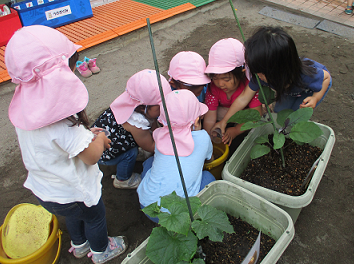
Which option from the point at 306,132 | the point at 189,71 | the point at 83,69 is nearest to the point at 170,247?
the point at 306,132

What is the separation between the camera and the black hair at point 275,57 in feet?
4.09

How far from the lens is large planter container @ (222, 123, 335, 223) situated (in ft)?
3.93

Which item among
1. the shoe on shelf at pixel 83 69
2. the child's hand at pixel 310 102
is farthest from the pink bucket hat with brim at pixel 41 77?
the shoe on shelf at pixel 83 69

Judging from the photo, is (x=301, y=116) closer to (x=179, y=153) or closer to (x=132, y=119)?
(x=179, y=153)

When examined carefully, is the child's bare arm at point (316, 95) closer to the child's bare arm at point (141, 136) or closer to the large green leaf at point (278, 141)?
the large green leaf at point (278, 141)

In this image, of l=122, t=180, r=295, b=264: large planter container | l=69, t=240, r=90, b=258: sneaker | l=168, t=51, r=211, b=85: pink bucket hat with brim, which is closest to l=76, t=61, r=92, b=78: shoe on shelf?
l=168, t=51, r=211, b=85: pink bucket hat with brim

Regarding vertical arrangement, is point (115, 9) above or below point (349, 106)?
above

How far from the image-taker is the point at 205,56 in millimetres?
3301

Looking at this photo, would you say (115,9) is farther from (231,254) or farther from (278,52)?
(231,254)

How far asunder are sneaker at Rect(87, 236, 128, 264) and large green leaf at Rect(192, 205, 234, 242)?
0.85m

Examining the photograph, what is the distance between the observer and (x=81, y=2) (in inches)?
149

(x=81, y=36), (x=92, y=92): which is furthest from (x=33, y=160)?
(x=81, y=36)

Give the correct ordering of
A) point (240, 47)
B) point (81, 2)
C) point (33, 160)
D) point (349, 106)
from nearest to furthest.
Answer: point (33, 160) → point (240, 47) → point (349, 106) → point (81, 2)

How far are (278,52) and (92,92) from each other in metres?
2.11
